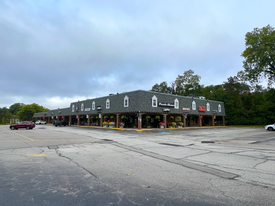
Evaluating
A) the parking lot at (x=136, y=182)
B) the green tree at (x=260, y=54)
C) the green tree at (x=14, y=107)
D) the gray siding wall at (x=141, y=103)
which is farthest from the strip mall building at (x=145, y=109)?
the green tree at (x=14, y=107)

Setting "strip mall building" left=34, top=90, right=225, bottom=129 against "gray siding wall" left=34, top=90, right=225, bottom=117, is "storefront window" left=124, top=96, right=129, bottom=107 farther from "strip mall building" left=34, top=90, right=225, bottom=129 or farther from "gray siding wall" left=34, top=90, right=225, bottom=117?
"gray siding wall" left=34, top=90, right=225, bottom=117

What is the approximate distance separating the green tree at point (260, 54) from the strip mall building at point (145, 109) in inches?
429

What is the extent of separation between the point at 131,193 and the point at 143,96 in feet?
85.1

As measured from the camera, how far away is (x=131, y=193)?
4.63 meters

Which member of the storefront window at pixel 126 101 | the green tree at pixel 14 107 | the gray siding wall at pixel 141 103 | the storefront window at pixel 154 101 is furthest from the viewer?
the green tree at pixel 14 107

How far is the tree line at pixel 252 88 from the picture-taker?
137 ft

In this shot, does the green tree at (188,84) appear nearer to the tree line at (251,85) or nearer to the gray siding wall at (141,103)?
the tree line at (251,85)

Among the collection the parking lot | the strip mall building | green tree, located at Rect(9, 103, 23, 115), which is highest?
green tree, located at Rect(9, 103, 23, 115)

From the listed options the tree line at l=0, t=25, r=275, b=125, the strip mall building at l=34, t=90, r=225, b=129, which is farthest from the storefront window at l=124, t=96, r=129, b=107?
the tree line at l=0, t=25, r=275, b=125

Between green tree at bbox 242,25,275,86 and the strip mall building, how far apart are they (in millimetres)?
10893

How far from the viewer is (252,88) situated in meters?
57.5

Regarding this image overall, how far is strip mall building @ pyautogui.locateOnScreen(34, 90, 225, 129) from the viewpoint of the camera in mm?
30645

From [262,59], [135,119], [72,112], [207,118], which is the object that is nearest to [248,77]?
[262,59]

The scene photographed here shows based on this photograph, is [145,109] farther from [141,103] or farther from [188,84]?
[188,84]
